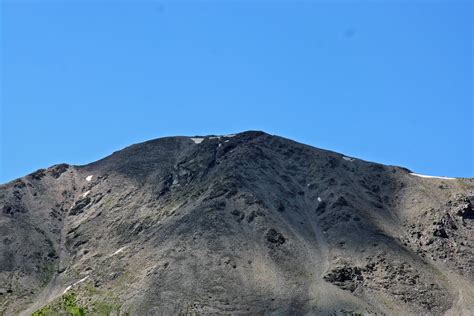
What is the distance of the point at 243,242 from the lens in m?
159

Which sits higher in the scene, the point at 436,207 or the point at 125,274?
the point at 436,207

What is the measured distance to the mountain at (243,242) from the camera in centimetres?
14275

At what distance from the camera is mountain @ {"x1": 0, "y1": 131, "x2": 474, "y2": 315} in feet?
468

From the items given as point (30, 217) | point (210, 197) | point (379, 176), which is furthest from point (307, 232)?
point (30, 217)

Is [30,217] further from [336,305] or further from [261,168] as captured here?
[336,305]

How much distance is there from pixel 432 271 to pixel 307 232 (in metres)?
26.7

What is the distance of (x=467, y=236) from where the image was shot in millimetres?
168375

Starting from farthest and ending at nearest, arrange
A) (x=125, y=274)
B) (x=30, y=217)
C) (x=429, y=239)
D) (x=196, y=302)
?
(x=30, y=217) < (x=429, y=239) < (x=125, y=274) < (x=196, y=302)

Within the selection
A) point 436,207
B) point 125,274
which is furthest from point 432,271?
point 125,274

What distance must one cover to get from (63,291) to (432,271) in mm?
67867

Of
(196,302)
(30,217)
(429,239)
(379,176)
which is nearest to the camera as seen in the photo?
(196,302)

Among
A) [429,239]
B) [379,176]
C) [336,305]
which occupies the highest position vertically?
[379,176]

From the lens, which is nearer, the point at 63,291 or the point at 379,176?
the point at 63,291

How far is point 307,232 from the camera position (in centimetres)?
16912
